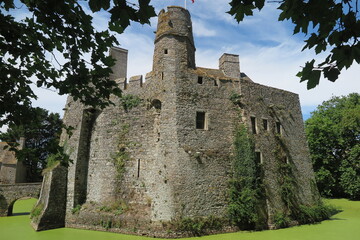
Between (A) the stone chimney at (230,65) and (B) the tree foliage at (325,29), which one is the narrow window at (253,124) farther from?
(B) the tree foliage at (325,29)

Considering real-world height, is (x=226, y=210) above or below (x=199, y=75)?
below

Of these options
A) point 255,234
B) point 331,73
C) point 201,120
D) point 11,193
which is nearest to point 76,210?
point 201,120

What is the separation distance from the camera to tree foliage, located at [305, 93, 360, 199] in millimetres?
22672

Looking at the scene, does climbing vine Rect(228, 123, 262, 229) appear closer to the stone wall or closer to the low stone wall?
the stone wall

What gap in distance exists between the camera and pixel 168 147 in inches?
482

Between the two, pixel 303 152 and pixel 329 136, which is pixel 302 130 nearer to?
pixel 303 152

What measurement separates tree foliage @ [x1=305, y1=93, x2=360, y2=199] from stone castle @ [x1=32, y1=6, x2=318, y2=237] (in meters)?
9.65

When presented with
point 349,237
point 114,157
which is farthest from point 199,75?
point 349,237

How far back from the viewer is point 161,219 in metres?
11.3

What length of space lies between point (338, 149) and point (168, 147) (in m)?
21.1

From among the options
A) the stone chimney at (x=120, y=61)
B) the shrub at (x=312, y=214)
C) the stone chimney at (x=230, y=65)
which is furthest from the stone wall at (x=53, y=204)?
the shrub at (x=312, y=214)

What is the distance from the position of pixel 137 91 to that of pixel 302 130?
12.4m

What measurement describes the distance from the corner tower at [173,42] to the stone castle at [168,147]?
2.3 inches

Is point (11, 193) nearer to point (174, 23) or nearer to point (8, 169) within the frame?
point (8, 169)
